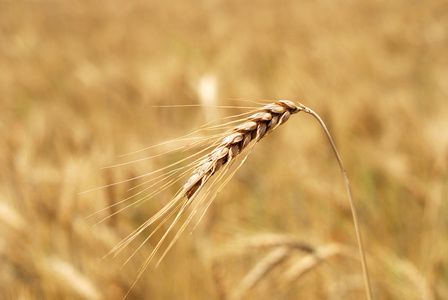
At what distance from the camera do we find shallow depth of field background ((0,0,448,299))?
1192mm

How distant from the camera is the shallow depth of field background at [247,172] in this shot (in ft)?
3.91

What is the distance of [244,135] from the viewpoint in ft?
1.55

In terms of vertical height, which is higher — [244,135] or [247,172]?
[247,172]

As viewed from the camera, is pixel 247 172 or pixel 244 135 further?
pixel 247 172

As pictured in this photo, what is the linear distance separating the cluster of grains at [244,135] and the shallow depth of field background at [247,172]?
55 centimetres

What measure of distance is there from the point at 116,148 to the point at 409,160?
1156mm

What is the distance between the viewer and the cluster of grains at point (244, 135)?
0.45 meters

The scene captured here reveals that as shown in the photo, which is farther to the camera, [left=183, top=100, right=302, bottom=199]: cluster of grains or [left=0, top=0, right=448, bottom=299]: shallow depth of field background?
[left=0, top=0, right=448, bottom=299]: shallow depth of field background

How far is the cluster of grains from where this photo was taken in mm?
452

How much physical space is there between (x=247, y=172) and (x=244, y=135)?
1.63m

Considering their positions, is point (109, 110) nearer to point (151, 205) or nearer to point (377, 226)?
point (151, 205)

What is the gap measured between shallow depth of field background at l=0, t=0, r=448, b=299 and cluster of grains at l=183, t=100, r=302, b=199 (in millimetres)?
549

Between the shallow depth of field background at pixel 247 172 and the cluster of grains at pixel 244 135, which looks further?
the shallow depth of field background at pixel 247 172

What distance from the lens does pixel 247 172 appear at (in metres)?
2.10
